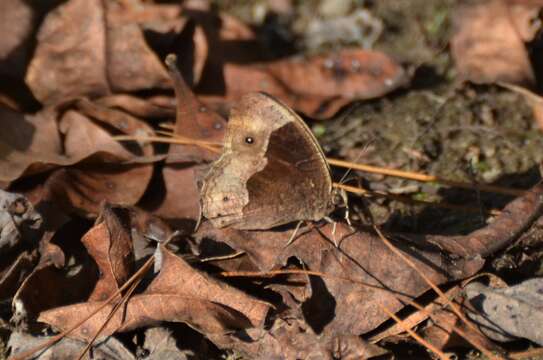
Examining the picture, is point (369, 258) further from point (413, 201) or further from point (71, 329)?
point (71, 329)

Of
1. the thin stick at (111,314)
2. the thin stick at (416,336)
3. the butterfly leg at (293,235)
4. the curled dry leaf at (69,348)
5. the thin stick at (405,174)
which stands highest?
the thin stick at (405,174)

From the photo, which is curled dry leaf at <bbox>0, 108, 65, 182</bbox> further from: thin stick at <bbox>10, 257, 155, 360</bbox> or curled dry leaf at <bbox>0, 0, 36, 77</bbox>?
thin stick at <bbox>10, 257, 155, 360</bbox>

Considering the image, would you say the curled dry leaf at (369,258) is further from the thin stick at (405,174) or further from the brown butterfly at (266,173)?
the thin stick at (405,174)

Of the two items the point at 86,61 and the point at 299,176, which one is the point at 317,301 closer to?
the point at 299,176

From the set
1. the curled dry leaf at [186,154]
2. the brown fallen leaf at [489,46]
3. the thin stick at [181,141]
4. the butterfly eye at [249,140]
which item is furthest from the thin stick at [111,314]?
the brown fallen leaf at [489,46]

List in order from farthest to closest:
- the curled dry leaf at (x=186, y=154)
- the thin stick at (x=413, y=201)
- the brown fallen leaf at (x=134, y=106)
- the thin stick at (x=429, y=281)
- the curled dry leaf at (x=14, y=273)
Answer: the brown fallen leaf at (x=134, y=106) < the curled dry leaf at (x=186, y=154) < the thin stick at (x=413, y=201) < the curled dry leaf at (x=14, y=273) < the thin stick at (x=429, y=281)

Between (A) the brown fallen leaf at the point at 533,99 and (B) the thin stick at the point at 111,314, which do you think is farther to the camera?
(A) the brown fallen leaf at the point at 533,99

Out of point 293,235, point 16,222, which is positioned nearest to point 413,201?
point 293,235

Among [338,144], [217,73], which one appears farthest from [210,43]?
[338,144]
